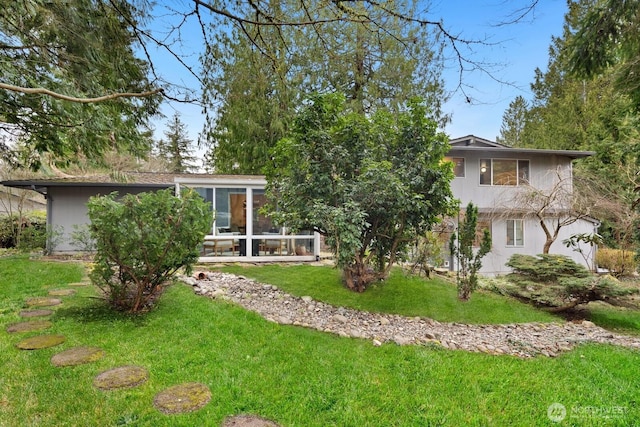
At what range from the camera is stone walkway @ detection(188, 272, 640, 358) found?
4.60 meters

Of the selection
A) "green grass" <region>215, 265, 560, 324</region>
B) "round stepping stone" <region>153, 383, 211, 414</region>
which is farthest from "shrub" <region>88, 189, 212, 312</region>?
"green grass" <region>215, 265, 560, 324</region>

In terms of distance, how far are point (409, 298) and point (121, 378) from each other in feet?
18.0

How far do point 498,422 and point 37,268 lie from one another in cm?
986

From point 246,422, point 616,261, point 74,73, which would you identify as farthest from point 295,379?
point 616,261

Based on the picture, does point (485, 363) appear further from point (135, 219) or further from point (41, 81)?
point (41, 81)

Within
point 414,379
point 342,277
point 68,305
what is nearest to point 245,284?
point 342,277

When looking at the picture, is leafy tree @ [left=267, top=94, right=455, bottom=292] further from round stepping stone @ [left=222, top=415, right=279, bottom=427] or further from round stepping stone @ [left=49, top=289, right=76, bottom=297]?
round stepping stone @ [left=49, top=289, right=76, bottom=297]

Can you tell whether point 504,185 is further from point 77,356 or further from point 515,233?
point 77,356

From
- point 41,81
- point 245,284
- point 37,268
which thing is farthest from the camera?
point 37,268

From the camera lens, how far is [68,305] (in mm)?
5066

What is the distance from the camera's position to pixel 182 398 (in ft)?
9.04

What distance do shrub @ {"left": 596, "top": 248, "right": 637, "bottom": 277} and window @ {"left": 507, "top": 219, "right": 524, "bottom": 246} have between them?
2939 millimetres

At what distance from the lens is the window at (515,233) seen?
13.2m

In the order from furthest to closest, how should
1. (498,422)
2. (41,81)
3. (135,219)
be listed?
(41,81), (135,219), (498,422)
